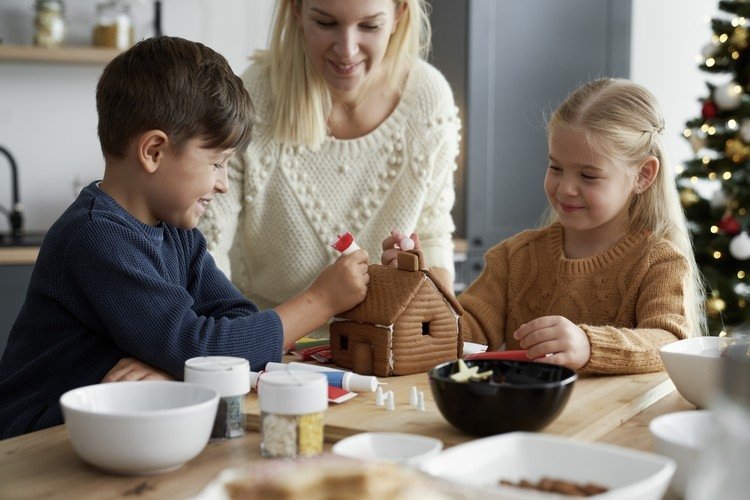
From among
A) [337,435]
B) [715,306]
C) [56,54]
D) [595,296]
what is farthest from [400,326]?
[56,54]

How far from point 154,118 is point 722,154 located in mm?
2822

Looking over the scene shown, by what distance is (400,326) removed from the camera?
142cm

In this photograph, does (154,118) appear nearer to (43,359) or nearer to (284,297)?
(43,359)

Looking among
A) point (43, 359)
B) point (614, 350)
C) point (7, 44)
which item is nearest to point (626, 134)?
point (614, 350)

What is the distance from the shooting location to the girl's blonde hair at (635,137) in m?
1.70

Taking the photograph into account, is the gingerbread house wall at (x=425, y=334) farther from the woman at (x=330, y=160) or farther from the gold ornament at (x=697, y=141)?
the gold ornament at (x=697, y=141)

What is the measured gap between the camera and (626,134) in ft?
5.64

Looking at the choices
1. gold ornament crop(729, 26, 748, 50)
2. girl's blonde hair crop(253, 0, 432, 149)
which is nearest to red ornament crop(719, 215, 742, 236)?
gold ornament crop(729, 26, 748, 50)

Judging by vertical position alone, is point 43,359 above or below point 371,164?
below

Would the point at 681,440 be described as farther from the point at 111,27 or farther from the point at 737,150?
the point at 111,27

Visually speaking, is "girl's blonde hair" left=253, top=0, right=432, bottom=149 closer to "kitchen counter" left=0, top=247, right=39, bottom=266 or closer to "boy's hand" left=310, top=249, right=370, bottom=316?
"boy's hand" left=310, top=249, right=370, bottom=316

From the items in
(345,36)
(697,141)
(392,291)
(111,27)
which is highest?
(111,27)

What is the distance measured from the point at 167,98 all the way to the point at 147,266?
0.27 meters

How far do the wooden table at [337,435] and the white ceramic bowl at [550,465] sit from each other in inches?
6.1
